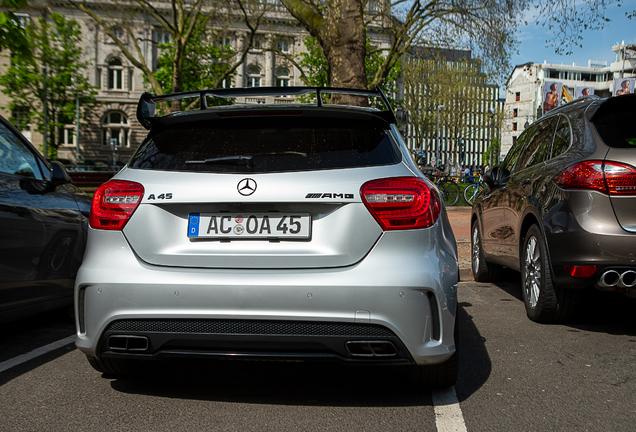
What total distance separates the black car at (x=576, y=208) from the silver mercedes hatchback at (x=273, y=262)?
1.74 meters

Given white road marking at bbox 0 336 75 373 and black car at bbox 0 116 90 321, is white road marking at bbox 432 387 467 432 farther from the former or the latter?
black car at bbox 0 116 90 321

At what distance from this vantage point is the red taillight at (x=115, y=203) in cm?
293

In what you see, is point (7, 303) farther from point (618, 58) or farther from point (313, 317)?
point (618, 58)

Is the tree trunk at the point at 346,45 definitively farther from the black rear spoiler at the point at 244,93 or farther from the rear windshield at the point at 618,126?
the black rear spoiler at the point at 244,93

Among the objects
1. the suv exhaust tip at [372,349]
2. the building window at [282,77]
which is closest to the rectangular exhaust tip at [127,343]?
the suv exhaust tip at [372,349]

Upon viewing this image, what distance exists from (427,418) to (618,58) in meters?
121

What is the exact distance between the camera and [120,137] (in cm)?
5619

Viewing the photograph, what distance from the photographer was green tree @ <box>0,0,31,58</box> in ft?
24.4

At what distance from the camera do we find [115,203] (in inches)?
117

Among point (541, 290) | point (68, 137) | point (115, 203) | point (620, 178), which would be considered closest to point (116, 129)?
point (68, 137)

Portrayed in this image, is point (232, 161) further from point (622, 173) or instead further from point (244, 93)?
point (622, 173)

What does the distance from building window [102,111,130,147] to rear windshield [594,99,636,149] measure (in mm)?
54772

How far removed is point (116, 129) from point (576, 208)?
56.0 meters

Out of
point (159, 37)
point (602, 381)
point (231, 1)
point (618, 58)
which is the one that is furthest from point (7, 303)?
point (618, 58)
